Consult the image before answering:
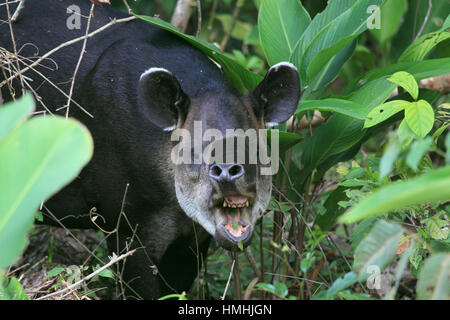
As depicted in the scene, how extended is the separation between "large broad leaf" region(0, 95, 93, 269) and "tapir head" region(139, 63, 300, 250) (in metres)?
1.65

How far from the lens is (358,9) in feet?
14.7

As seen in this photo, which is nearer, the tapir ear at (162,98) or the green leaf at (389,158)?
the green leaf at (389,158)

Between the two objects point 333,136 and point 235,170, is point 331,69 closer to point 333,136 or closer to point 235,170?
point 333,136

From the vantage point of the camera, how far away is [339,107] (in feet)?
13.6

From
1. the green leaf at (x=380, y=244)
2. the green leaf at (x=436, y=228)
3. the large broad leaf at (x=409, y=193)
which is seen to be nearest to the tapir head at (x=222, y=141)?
the green leaf at (x=436, y=228)

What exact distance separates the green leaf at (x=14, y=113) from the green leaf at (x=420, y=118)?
242cm

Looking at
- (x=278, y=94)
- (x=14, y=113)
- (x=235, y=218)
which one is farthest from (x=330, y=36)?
(x=14, y=113)

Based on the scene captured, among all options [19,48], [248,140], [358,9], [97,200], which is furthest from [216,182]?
[19,48]

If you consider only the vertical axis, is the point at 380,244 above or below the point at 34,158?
below

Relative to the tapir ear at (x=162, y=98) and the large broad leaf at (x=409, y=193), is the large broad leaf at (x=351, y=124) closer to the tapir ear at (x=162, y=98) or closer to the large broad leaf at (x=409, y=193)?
the tapir ear at (x=162, y=98)

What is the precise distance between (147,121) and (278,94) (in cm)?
85

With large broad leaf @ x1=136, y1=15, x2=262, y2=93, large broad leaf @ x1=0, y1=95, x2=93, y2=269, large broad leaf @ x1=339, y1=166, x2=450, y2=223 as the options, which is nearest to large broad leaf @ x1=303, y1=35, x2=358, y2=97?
large broad leaf @ x1=136, y1=15, x2=262, y2=93

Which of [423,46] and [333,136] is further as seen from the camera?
[423,46]

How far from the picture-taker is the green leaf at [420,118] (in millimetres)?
3863
